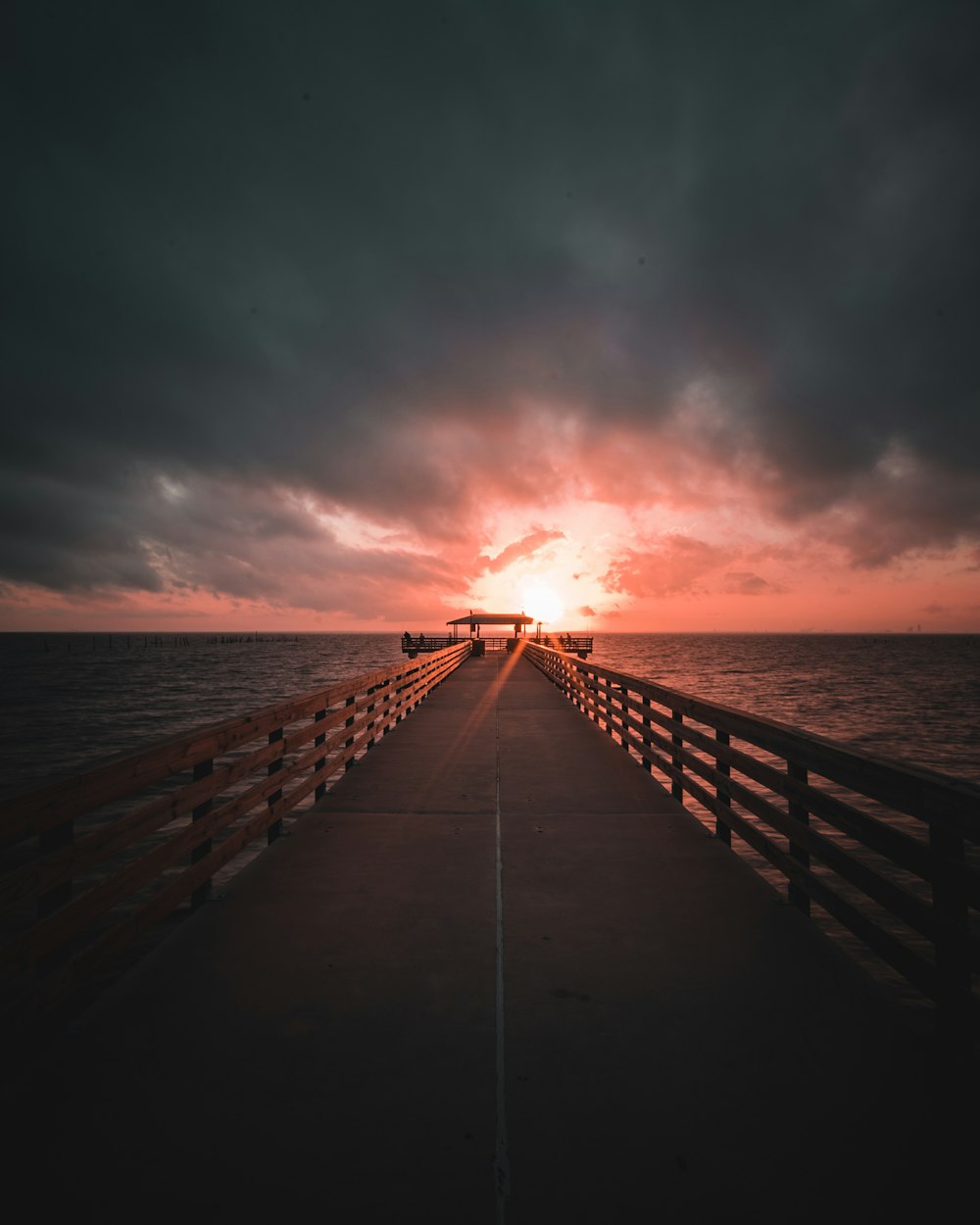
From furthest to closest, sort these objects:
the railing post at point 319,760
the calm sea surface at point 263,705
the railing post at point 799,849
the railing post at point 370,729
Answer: the calm sea surface at point 263,705, the railing post at point 370,729, the railing post at point 319,760, the railing post at point 799,849

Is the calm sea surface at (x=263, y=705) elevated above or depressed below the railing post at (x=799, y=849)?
below

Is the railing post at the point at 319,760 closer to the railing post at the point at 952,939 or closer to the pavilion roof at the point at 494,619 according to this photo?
the railing post at the point at 952,939

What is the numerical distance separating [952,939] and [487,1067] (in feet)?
6.56

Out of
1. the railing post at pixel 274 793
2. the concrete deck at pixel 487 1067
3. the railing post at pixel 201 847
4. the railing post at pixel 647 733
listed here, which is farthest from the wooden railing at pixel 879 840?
the railing post at pixel 274 793

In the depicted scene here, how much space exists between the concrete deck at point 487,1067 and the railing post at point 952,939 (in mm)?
223

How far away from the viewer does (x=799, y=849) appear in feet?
13.6

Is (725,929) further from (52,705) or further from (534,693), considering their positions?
(52,705)

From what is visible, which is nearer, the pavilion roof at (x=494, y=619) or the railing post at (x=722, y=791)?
the railing post at (x=722, y=791)

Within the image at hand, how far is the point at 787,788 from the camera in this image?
4.00 meters

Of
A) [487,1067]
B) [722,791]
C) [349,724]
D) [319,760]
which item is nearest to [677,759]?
[722,791]

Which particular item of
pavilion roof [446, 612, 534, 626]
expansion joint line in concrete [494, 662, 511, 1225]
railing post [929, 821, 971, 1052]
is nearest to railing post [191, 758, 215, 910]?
expansion joint line in concrete [494, 662, 511, 1225]

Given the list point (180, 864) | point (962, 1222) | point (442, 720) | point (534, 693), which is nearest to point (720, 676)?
point (534, 693)

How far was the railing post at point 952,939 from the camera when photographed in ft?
8.36

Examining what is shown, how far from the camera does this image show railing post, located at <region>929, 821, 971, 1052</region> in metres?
2.55
